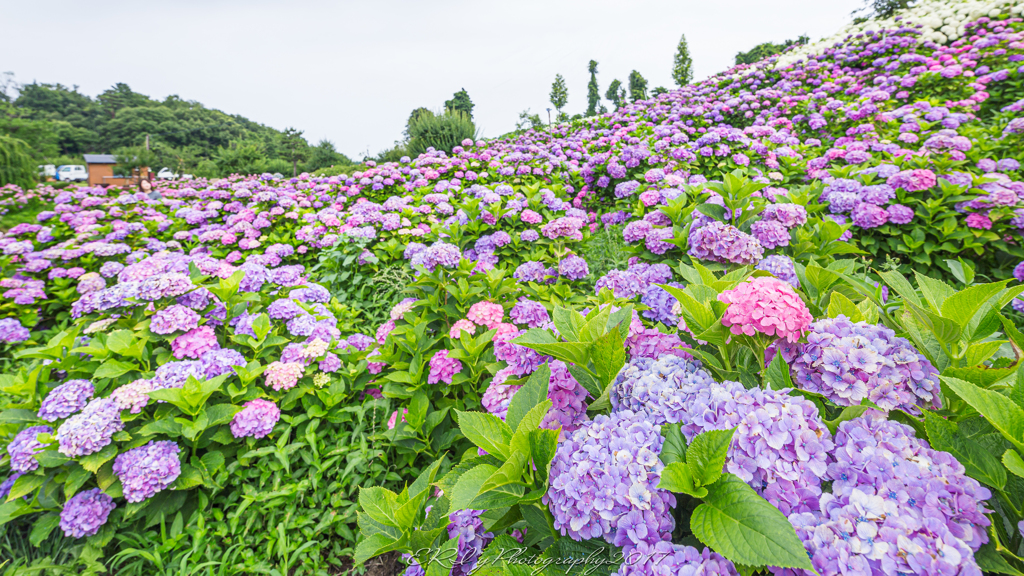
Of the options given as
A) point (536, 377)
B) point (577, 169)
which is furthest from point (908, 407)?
point (577, 169)

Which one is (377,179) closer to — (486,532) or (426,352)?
(426,352)

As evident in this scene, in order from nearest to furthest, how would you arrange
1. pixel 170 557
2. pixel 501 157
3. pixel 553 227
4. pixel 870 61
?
pixel 170 557
pixel 553 227
pixel 501 157
pixel 870 61

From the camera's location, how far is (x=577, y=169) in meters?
5.76

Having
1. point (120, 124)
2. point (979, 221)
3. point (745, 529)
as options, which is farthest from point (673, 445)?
point (120, 124)

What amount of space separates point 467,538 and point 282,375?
182cm

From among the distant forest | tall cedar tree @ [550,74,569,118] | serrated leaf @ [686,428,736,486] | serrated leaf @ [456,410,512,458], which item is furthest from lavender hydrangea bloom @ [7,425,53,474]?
the distant forest

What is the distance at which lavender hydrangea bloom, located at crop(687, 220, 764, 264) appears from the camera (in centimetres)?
197

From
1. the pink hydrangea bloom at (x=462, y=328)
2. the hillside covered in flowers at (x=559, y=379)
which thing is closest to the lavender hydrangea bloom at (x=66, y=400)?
the hillside covered in flowers at (x=559, y=379)

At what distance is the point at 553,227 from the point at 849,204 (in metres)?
2.40

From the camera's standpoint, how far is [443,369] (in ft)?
7.22

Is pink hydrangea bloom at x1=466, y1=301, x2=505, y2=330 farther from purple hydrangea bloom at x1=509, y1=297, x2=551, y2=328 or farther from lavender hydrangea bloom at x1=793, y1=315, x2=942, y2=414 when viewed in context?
lavender hydrangea bloom at x1=793, y1=315, x2=942, y2=414

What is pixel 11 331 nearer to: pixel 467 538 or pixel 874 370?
pixel 467 538

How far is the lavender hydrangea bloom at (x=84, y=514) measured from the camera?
181cm

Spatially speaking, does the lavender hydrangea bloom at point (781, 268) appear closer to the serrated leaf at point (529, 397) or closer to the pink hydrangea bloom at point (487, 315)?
the serrated leaf at point (529, 397)
